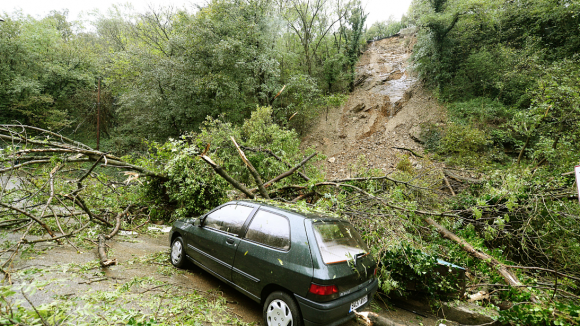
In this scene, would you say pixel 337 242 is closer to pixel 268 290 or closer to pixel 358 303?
pixel 358 303

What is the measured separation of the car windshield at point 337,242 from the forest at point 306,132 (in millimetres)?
861

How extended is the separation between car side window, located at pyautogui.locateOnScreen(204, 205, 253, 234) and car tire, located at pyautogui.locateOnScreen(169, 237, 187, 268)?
80 cm

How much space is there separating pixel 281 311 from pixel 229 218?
155 centimetres

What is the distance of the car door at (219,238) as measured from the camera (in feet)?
11.3

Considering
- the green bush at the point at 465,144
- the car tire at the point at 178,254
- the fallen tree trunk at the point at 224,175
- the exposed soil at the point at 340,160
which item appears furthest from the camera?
A: the green bush at the point at 465,144

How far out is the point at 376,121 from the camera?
17.3m

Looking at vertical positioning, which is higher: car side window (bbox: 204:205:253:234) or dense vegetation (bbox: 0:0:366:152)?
dense vegetation (bbox: 0:0:366:152)

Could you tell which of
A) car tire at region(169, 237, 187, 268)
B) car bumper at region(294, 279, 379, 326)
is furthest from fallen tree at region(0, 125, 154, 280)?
car bumper at region(294, 279, 379, 326)

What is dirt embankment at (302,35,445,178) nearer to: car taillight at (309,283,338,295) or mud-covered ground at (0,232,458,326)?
mud-covered ground at (0,232,458,326)

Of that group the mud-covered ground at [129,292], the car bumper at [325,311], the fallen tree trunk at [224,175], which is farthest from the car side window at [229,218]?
the fallen tree trunk at [224,175]

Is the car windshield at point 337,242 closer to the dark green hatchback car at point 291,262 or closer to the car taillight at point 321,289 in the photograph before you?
the dark green hatchback car at point 291,262

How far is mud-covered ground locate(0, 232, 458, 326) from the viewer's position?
8.18 ft

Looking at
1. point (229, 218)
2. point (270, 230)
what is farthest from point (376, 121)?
point (270, 230)

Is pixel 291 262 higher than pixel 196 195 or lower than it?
higher
